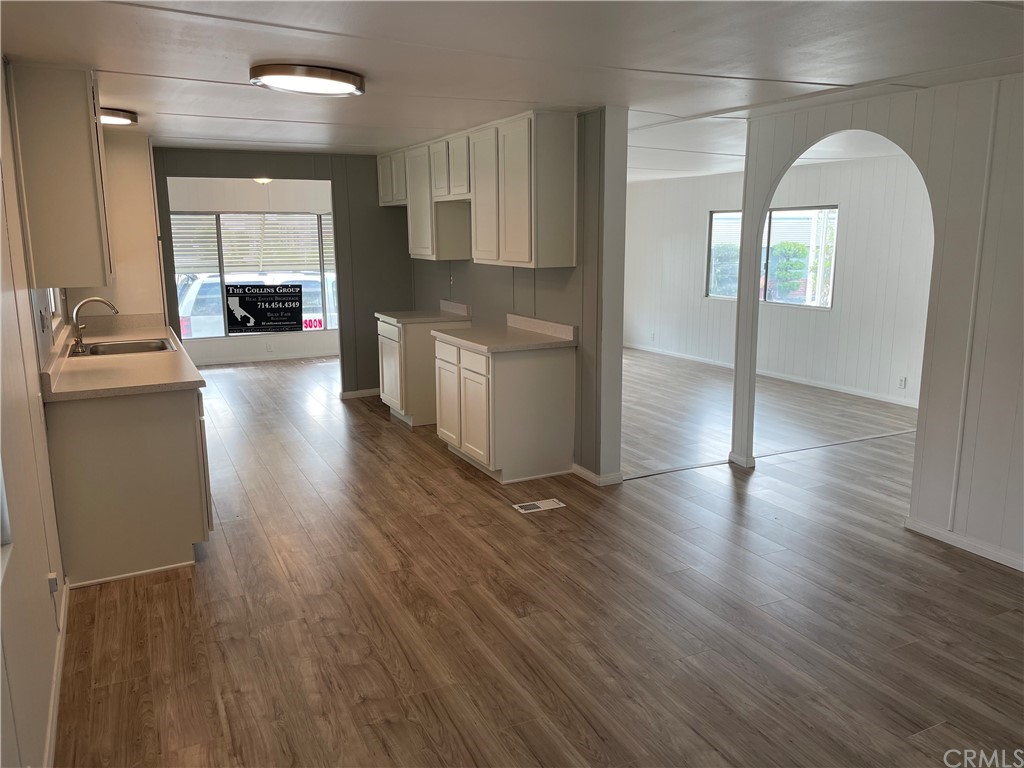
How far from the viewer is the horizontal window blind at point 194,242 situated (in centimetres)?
919

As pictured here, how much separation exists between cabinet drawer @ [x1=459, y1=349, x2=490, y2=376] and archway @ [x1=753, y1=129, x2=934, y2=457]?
2.35 metres

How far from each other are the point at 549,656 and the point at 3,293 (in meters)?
2.23

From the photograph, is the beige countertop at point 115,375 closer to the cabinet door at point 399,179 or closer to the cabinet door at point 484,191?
the cabinet door at point 484,191

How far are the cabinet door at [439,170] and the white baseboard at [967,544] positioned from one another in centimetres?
389

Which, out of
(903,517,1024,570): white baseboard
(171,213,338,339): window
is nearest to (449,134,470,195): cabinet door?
(903,517,1024,570): white baseboard

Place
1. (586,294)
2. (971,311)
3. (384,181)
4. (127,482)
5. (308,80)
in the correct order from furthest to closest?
(384,181) < (586,294) < (971,311) < (127,482) < (308,80)

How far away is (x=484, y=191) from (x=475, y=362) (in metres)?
1.21

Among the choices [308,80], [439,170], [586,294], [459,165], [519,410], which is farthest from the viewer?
[439,170]

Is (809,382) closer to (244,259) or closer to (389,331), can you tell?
(389,331)

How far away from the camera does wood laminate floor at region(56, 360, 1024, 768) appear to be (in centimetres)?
236

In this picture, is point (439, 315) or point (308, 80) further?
point (439, 315)

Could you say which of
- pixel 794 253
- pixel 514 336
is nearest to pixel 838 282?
pixel 794 253

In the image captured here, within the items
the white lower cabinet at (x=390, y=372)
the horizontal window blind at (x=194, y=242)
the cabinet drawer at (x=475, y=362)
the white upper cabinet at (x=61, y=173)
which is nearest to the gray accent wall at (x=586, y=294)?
the cabinet drawer at (x=475, y=362)

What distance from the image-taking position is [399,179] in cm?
659
